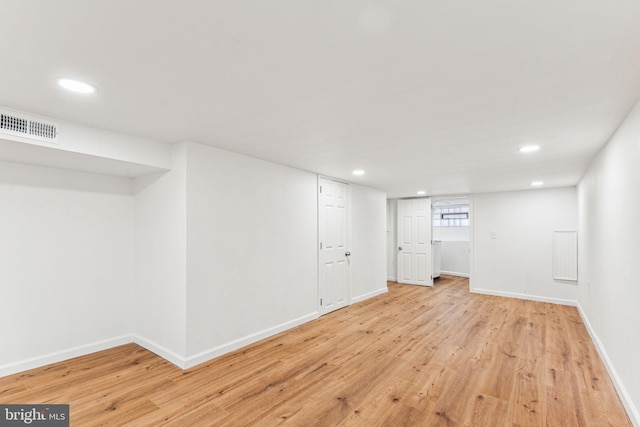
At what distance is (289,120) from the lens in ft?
7.77

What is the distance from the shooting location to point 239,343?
3.37 meters

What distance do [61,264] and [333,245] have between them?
3406 millimetres

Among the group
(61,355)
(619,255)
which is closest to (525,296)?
(619,255)

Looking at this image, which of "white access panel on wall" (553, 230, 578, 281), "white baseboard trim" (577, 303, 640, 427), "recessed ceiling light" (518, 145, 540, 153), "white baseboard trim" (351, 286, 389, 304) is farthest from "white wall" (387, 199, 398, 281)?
"recessed ceiling light" (518, 145, 540, 153)

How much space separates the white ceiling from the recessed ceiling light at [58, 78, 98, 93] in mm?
60

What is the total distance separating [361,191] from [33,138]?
4.55 m

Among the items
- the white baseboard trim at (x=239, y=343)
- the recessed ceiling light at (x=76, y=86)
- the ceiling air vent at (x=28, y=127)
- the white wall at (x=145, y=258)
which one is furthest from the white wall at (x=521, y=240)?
the ceiling air vent at (x=28, y=127)

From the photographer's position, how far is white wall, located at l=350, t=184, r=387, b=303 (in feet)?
18.2

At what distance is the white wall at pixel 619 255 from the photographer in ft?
6.77

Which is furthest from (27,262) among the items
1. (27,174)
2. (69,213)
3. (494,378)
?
(494,378)

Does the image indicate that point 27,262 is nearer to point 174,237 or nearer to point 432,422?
point 174,237

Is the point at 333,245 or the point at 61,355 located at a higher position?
the point at 333,245

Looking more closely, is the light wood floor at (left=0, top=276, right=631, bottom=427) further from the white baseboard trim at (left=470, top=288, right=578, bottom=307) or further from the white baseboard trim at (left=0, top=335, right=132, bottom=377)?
the white baseboard trim at (left=470, top=288, right=578, bottom=307)

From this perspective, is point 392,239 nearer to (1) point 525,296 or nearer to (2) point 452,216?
(2) point 452,216
